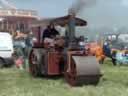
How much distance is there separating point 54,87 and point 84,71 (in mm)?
920

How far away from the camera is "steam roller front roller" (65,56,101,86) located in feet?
40.4

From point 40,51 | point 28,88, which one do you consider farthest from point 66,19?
point 28,88

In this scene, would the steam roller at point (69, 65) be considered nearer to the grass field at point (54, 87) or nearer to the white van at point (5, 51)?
the grass field at point (54, 87)

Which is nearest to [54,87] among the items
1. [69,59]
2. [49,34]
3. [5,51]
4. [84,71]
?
[84,71]

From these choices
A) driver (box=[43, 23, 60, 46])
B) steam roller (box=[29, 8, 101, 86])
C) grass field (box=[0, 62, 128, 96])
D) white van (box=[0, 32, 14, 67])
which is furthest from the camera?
white van (box=[0, 32, 14, 67])

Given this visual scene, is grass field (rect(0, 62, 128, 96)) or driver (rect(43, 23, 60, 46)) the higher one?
driver (rect(43, 23, 60, 46))

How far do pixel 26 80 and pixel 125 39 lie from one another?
850 inches

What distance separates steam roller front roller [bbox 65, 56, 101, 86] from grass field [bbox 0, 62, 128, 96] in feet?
0.72

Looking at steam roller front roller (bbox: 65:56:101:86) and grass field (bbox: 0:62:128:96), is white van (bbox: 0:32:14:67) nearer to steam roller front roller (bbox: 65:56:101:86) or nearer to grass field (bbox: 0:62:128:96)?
grass field (bbox: 0:62:128:96)

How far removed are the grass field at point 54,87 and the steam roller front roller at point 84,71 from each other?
0.22 meters

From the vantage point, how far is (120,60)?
21.5 m

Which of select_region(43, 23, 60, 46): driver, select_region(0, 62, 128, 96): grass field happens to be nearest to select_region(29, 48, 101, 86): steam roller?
select_region(0, 62, 128, 96): grass field

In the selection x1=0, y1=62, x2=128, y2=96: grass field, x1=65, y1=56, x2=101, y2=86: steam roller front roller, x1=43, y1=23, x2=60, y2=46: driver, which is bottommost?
x1=0, y1=62, x2=128, y2=96: grass field

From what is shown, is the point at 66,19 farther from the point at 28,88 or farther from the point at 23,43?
the point at 23,43
